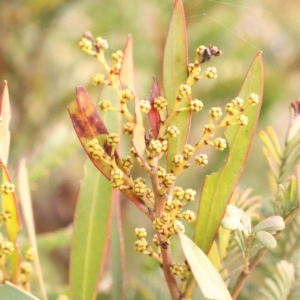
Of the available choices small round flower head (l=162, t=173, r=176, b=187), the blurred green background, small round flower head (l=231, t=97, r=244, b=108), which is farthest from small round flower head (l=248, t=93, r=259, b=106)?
the blurred green background

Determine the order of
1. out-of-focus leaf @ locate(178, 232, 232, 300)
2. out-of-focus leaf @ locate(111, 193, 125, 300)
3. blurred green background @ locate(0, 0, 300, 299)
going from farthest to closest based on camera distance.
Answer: blurred green background @ locate(0, 0, 300, 299), out-of-focus leaf @ locate(111, 193, 125, 300), out-of-focus leaf @ locate(178, 232, 232, 300)

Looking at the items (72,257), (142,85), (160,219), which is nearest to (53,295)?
(72,257)

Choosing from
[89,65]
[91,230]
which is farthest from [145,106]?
[89,65]

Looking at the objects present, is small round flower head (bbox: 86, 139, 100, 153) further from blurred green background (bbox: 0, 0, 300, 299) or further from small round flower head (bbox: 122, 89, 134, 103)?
blurred green background (bbox: 0, 0, 300, 299)

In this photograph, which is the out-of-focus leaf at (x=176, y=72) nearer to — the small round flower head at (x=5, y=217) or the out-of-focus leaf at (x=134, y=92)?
the out-of-focus leaf at (x=134, y=92)

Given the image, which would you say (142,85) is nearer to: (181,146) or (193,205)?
(193,205)

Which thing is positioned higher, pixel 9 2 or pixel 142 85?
pixel 9 2

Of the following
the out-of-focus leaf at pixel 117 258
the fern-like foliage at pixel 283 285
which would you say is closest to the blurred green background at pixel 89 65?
the out-of-focus leaf at pixel 117 258
